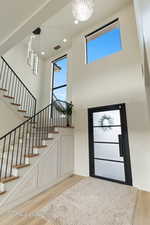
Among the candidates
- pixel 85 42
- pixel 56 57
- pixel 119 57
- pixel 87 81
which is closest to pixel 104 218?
pixel 87 81

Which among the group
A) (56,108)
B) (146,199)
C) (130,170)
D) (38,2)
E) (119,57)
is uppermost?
(119,57)

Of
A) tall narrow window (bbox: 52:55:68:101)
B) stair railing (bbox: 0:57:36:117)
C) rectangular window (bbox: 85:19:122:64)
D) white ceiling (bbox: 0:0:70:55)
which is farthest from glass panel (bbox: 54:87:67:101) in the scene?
white ceiling (bbox: 0:0:70:55)

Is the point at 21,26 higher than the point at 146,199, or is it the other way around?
the point at 21,26

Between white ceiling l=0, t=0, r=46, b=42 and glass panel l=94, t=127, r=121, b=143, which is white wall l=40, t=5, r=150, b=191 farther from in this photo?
white ceiling l=0, t=0, r=46, b=42

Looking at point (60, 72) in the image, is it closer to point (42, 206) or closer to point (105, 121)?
point (105, 121)

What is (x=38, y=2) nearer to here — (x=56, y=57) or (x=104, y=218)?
(x=104, y=218)

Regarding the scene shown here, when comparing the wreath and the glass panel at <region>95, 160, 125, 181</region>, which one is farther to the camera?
the wreath

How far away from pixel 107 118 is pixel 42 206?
271 centimetres

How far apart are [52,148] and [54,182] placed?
913 millimetres

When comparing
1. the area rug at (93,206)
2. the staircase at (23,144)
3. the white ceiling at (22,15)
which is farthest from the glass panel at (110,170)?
the white ceiling at (22,15)

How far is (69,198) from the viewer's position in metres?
2.48

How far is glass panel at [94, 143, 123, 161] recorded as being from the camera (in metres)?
3.33

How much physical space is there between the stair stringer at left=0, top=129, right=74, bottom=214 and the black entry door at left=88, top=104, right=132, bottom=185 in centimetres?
94

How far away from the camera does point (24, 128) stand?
4.12 metres
